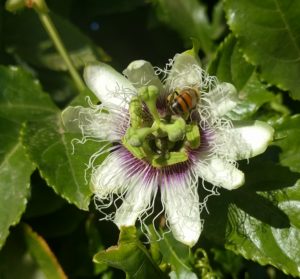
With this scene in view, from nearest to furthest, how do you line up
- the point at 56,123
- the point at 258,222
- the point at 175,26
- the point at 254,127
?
the point at 254,127 < the point at 258,222 < the point at 56,123 < the point at 175,26

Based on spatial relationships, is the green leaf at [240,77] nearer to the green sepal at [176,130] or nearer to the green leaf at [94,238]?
the green sepal at [176,130]

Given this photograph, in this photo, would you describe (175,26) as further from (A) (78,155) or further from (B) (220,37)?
(A) (78,155)

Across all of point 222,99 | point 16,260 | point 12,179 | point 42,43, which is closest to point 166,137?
point 222,99

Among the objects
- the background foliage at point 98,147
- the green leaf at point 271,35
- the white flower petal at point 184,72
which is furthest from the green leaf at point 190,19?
the white flower petal at point 184,72

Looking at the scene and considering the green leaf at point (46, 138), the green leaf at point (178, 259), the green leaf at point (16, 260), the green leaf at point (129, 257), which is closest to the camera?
the green leaf at point (129, 257)

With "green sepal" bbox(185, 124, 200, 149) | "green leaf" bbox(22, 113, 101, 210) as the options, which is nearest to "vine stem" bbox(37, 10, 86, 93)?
"green leaf" bbox(22, 113, 101, 210)

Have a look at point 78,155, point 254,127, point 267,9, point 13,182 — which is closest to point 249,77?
point 267,9
